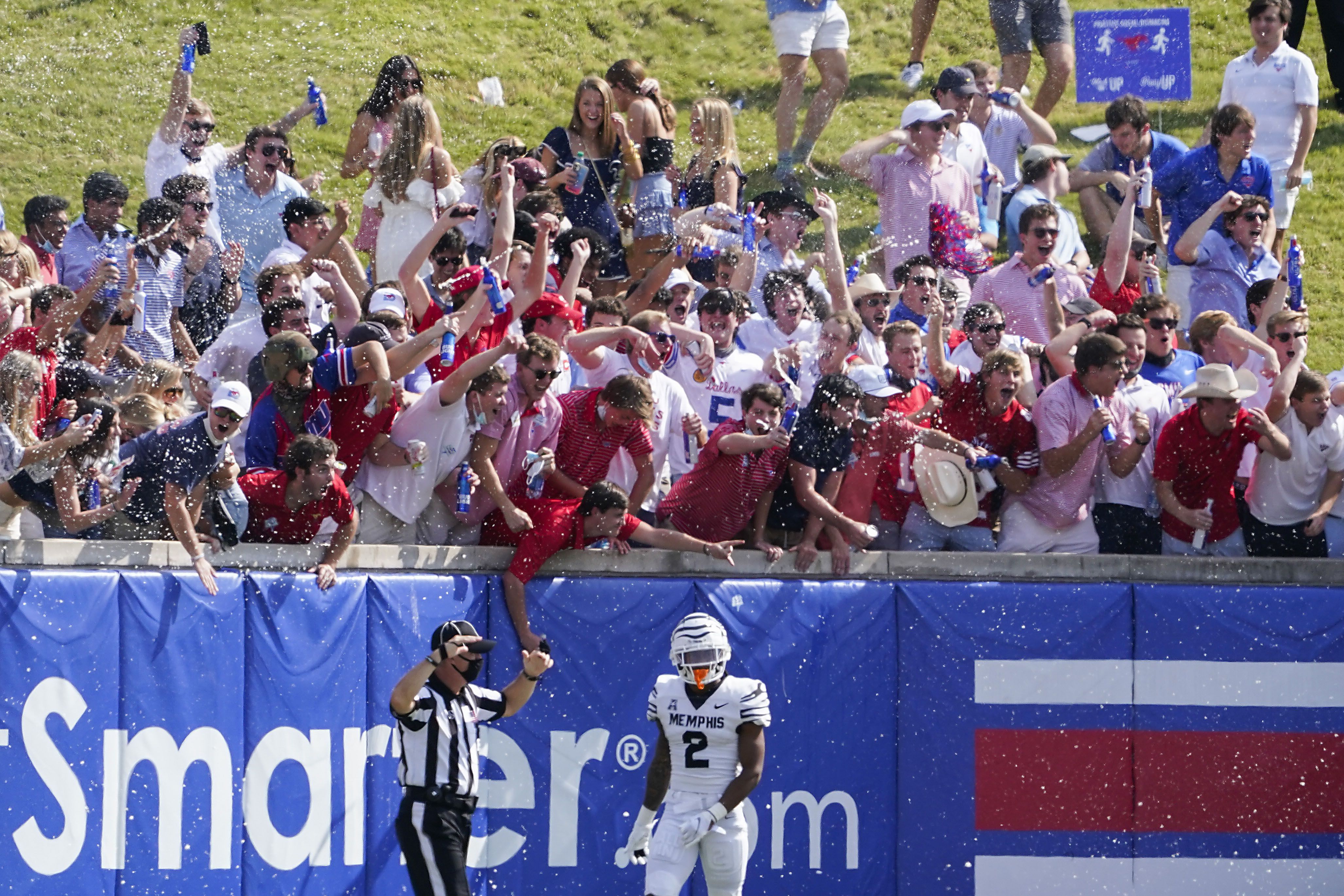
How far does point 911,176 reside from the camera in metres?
14.1

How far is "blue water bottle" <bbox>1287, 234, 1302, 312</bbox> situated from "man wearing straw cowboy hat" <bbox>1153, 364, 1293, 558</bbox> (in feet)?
7.93

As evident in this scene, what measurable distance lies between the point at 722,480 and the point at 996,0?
288 inches

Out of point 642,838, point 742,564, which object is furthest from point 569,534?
point 642,838

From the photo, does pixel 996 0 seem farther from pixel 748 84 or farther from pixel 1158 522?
pixel 1158 522

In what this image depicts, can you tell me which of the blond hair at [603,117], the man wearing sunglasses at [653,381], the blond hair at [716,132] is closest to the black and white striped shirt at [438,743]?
the man wearing sunglasses at [653,381]

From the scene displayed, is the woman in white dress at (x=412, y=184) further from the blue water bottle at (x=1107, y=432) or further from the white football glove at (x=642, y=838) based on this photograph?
the white football glove at (x=642, y=838)

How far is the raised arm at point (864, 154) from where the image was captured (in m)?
14.0

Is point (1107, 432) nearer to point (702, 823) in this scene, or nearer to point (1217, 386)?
point (1217, 386)

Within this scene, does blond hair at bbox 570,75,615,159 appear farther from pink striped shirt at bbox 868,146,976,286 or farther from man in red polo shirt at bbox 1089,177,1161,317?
man in red polo shirt at bbox 1089,177,1161,317

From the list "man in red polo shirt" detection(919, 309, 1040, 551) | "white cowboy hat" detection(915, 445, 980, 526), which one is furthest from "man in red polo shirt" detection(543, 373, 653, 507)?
"man in red polo shirt" detection(919, 309, 1040, 551)

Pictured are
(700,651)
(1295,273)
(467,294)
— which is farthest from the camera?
(1295,273)

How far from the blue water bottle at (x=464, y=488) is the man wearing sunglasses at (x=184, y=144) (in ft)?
11.9

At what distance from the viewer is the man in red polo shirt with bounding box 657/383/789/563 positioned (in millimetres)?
11180

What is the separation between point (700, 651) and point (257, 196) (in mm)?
5479
